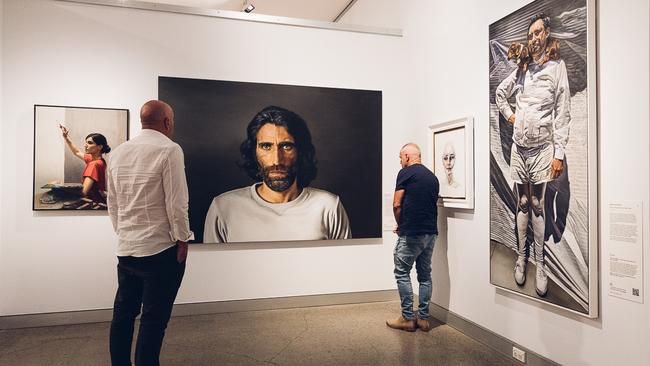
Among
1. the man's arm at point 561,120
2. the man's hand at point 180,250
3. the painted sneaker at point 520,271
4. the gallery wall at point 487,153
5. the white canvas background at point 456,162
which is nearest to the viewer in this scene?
the gallery wall at point 487,153

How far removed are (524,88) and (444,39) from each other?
3.91 ft

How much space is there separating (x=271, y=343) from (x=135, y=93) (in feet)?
8.21

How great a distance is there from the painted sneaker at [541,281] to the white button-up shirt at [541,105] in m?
0.73

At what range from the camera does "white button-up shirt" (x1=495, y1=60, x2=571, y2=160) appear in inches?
99.7

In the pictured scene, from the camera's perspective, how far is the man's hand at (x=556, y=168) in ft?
8.31

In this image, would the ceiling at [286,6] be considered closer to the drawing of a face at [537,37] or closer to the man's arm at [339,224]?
the man's arm at [339,224]

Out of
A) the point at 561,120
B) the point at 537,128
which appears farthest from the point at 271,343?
the point at 561,120

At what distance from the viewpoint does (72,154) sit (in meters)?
3.66

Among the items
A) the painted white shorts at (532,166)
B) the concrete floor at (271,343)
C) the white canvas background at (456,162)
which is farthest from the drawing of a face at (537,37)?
the concrete floor at (271,343)

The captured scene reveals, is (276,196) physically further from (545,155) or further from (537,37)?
(537,37)

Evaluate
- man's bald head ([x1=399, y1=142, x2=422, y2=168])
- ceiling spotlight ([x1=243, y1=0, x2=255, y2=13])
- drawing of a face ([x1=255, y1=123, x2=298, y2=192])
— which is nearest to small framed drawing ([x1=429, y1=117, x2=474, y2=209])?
man's bald head ([x1=399, y1=142, x2=422, y2=168])

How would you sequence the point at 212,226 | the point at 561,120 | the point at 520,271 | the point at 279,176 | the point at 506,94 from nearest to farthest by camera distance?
the point at 561,120 → the point at 520,271 → the point at 506,94 → the point at 212,226 → the point at 279,176

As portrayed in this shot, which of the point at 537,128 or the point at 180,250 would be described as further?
the point at 537,128

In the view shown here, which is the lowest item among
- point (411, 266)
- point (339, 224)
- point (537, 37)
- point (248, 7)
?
point (411, 266)
